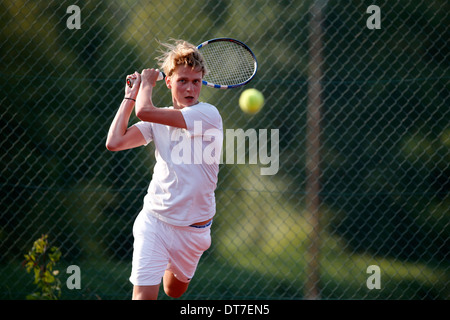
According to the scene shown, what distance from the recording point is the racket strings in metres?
3.14

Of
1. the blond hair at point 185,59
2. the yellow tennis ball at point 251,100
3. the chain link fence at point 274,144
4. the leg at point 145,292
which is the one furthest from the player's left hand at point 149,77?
the yellow tennis ball at point 251,100

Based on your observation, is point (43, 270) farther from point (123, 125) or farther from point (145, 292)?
point (123, 125)

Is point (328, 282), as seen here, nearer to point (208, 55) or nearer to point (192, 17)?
point (208, 55)

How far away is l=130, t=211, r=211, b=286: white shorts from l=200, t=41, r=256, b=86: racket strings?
0.90 metres

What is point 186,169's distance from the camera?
2.54 meters

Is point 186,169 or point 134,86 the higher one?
point 134,86

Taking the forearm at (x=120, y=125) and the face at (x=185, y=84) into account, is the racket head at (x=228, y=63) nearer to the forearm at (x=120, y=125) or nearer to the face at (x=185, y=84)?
the face at (x=185, y=84)

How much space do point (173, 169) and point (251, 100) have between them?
1.27m

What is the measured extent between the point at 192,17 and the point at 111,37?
54 cm

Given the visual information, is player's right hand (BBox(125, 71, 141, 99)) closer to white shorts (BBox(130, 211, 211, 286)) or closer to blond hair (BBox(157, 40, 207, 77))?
blond hair (BBox(157, 40, 207, 77))

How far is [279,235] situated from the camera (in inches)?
154

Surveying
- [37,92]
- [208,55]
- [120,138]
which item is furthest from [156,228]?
[37,92]

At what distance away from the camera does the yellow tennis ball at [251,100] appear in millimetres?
3684

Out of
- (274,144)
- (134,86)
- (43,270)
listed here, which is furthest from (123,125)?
(274,144)
